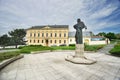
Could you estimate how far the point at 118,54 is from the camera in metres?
13.5

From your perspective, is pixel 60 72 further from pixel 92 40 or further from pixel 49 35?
pixel 49 35

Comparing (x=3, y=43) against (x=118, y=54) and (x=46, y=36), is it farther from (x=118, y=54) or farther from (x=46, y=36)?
(x=118, y=54)

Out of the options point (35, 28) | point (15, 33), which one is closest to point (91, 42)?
point (35, 28)

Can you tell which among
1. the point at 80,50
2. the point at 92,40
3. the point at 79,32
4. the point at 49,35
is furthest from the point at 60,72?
the point at 49,35

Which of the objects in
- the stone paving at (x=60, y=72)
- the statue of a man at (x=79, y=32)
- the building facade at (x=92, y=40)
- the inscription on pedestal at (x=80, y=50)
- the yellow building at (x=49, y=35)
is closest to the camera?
the stone paving at (x=60, y=72)

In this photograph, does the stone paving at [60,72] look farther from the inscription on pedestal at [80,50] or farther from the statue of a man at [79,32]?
the statue of a man at [79,32]

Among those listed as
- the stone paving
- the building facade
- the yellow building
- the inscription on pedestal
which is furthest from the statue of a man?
the yellow building

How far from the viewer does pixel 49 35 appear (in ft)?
146

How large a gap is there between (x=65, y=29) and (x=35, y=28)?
1410 cm

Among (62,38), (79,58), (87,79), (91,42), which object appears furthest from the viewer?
(62,38)

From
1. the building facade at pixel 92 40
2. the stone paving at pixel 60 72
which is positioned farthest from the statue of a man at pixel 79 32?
the building facade at pixel 92 40

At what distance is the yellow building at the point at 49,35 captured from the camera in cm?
4394

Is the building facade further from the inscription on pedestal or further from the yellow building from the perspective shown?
the inscription on pedestal

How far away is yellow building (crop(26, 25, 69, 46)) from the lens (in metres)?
43.9
